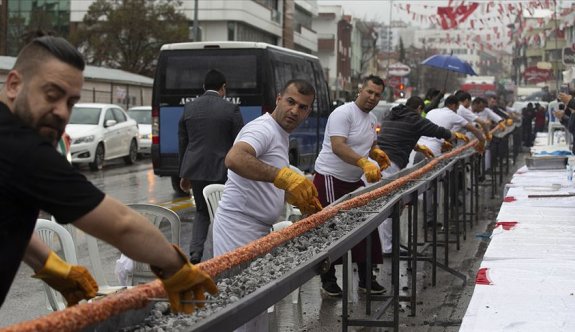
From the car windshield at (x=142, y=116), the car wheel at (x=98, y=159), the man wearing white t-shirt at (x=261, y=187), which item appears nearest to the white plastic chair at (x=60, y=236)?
the man wearing white t-shirt at (x=261, y=187)

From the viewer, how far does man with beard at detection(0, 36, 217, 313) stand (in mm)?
2646

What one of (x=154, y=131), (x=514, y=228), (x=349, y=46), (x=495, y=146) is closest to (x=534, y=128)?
(x=495, y=146)

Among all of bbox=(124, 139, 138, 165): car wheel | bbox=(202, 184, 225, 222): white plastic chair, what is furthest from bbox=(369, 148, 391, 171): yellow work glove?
bbox=(124, 139, 138, 165): car wheel

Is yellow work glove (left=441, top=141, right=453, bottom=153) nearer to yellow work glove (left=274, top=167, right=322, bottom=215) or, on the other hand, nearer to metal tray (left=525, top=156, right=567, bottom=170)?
metal tray (left=525, top=156, right=567, bottom=170)

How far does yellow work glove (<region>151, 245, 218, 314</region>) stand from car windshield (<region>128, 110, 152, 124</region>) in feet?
91.3

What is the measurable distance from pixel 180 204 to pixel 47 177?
46.3 ft

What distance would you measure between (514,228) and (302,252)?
7.86 feet

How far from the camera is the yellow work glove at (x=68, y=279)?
338 cm

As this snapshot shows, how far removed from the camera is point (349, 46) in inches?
4299

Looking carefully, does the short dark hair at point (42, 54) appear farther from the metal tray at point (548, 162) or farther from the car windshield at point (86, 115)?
the car windshield at point (86, 115)

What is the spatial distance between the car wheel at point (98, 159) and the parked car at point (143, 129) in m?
3.84

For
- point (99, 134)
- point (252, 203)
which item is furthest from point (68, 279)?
point (99, 134)

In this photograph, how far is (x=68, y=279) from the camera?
3418 mm

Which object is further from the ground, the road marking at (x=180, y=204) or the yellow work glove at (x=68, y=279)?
the yellow work glove at (x=68, y=279)
